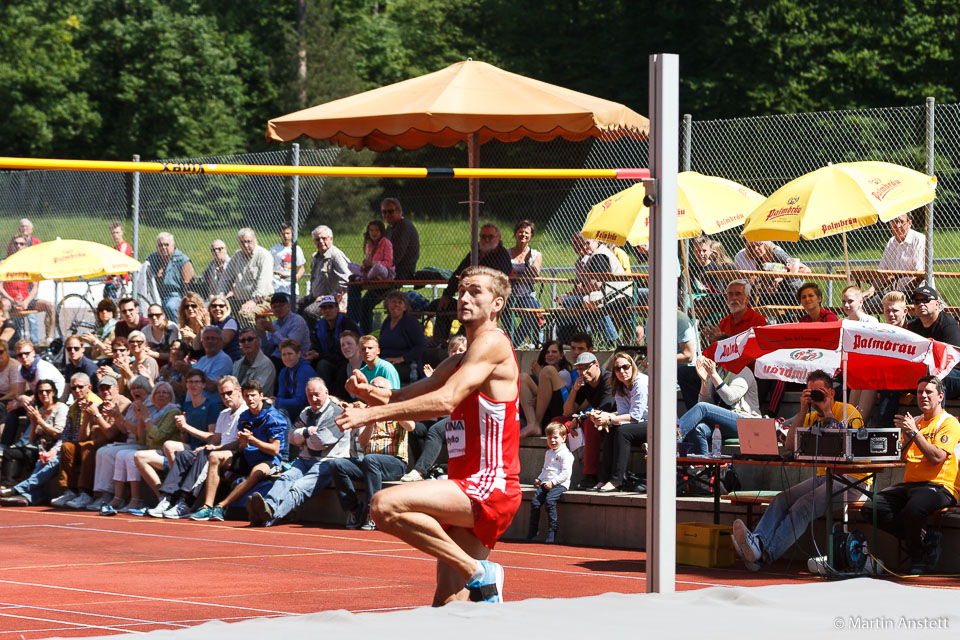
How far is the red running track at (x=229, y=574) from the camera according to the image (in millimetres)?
8852

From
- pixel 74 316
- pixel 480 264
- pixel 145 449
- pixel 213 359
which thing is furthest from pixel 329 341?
pixel 74 316

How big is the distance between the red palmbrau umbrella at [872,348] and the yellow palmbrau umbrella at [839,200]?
158cm

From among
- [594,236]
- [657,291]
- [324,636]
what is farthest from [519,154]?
[324,636]

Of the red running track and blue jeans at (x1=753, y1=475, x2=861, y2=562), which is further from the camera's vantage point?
blue jeans at (x1=753, y1=475, x2=861, y2=562)

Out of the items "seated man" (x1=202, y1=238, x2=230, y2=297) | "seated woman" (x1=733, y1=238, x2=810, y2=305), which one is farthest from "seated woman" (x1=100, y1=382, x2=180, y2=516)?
"seated woman" (x1=733, y1=238, x2=810, y2=305)

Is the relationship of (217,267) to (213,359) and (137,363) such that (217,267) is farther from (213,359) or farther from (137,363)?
(213,359)

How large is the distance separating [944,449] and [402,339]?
617 cm

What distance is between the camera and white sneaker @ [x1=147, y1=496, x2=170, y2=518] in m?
15.0

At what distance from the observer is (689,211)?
44.9ft

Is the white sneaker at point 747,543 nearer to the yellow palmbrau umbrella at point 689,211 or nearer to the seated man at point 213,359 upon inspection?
the yellow palmbrau umbrella at point 689,211

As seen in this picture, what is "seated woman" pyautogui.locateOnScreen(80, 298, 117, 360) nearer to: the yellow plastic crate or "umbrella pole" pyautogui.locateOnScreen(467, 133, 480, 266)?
"umbrella pole" pyautogui.locateOnScreen(467, 133, 480, 266)

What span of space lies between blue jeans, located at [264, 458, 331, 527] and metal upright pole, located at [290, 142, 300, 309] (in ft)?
9.16

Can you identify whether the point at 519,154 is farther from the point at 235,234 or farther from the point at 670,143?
the point at 670,143

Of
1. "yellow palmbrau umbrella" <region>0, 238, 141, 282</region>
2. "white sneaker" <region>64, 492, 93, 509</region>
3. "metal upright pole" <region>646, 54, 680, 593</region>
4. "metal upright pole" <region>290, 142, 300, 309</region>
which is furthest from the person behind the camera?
"yellow palmbrau umbrella" <region>0, 238, 141, 282</region>
